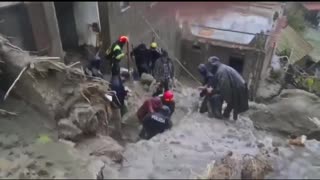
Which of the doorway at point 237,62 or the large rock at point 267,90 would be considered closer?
the large rock at point 267,90

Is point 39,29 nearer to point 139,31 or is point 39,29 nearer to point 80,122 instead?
point 139,31

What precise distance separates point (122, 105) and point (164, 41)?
391cm

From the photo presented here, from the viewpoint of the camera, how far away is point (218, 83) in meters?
7.14

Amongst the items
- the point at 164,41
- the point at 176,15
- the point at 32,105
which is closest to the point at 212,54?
the point at 164,41

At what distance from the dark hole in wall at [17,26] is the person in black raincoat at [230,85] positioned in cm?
367

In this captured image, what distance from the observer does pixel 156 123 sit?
6.71 m

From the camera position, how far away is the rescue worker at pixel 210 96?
734cm

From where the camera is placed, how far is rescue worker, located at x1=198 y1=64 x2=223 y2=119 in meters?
7.34

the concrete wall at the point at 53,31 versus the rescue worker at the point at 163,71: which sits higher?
the concrete wall at the point at 53,31

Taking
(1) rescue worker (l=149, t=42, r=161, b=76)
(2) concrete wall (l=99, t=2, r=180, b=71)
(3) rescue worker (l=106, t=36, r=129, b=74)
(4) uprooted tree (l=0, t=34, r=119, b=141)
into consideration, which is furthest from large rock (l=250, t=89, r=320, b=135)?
(4) uprooted tree (l=0, t=34, r=119, b=141)

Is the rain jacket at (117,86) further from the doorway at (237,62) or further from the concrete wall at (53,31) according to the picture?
the doorway at (237,62)

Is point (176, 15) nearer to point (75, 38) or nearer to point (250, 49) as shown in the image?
point (75, 38)

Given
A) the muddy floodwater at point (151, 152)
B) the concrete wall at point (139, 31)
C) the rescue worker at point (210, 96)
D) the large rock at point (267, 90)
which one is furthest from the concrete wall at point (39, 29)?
the large rock at point (267, 90)

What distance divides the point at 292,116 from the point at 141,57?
11.1 ft
